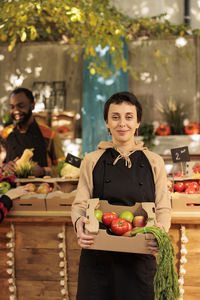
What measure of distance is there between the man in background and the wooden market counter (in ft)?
3.45

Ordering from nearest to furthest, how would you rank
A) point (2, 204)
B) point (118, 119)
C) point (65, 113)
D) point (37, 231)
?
point (118, 119)
point (2, 204)
point (37, 231)
point (65, 113)

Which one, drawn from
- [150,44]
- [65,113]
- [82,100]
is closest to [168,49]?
[150,44]

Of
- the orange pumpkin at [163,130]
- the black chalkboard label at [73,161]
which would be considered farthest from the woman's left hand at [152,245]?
the orange pumpkin at [163,130]

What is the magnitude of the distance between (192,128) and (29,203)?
13.2 feet

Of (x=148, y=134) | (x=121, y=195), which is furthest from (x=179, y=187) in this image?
(x=148, y=134)

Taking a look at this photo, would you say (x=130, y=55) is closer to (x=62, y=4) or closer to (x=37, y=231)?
Answer: (x=62, y=4)

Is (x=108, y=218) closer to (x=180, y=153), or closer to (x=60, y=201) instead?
(x=60, y=201)

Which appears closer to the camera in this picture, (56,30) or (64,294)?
(64,294)

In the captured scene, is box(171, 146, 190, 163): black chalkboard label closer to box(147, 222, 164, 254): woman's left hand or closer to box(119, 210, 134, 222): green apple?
box(119, 210, 134, 222): green apple

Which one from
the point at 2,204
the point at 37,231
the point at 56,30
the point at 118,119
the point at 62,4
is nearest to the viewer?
the point at 118,119

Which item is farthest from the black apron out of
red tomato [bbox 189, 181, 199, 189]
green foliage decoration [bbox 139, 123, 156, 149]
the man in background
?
green foliage decoration [bbox 139, 123, 156, 149]

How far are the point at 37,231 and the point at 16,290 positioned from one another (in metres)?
0.43

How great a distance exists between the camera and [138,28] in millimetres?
6230

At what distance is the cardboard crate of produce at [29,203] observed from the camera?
89.7 inches
